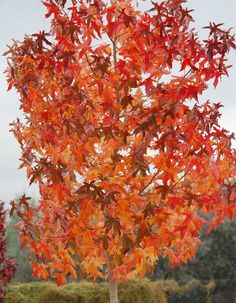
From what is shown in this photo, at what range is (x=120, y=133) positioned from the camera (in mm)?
6590

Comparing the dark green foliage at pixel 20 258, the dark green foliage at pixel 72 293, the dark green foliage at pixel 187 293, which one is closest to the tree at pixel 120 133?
the dark green foliage at pixel 72 293

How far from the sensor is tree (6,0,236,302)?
6332 mm

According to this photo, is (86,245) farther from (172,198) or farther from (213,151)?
(213,151)

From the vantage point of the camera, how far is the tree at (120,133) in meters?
6.33

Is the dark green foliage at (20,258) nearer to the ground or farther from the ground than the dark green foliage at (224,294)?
farther from the ground

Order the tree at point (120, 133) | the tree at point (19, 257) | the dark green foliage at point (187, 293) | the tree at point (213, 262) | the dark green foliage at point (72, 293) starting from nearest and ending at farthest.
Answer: the tree at point (120, 133) < the dark green foliage at point (72, 293) < the dark green foliage at point (187, 293) < the tree at point (213, 262) < the tree at point (19, 257)

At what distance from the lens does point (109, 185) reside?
20.6 feet

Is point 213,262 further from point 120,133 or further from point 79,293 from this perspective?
point 120,133

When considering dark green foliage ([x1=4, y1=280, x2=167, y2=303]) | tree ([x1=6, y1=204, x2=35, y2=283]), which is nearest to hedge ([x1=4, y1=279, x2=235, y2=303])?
dark green foliage ([x1=4, y1=280, x2=167, y2=303])

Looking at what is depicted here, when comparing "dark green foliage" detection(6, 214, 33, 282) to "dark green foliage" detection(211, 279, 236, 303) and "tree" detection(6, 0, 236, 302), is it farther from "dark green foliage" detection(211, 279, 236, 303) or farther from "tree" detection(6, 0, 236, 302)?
"tree" detection(6, 0, 236, 302)

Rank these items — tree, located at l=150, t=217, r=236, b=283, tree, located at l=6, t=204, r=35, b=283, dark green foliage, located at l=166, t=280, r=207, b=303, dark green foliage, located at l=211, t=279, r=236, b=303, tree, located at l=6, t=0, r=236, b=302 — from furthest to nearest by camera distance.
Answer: tree, located at l=6, t=204, r=35, b=283 < tree, located at l=150, t=217, r=236, b=283 < dark green foliage, located at l=211, t=279, r=236, b=303 < dark green foliage, located at l=166, t=280, r=207, b=303 < tree, located at l=6, t=0, r=236, b=302

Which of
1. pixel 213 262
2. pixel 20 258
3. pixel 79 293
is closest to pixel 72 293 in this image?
pixel 79 293

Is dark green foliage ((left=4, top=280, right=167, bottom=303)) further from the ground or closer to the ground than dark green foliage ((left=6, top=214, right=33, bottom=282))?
closer to the ground

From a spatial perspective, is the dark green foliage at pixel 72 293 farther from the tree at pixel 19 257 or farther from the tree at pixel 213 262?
the tree at pixel 19 257
